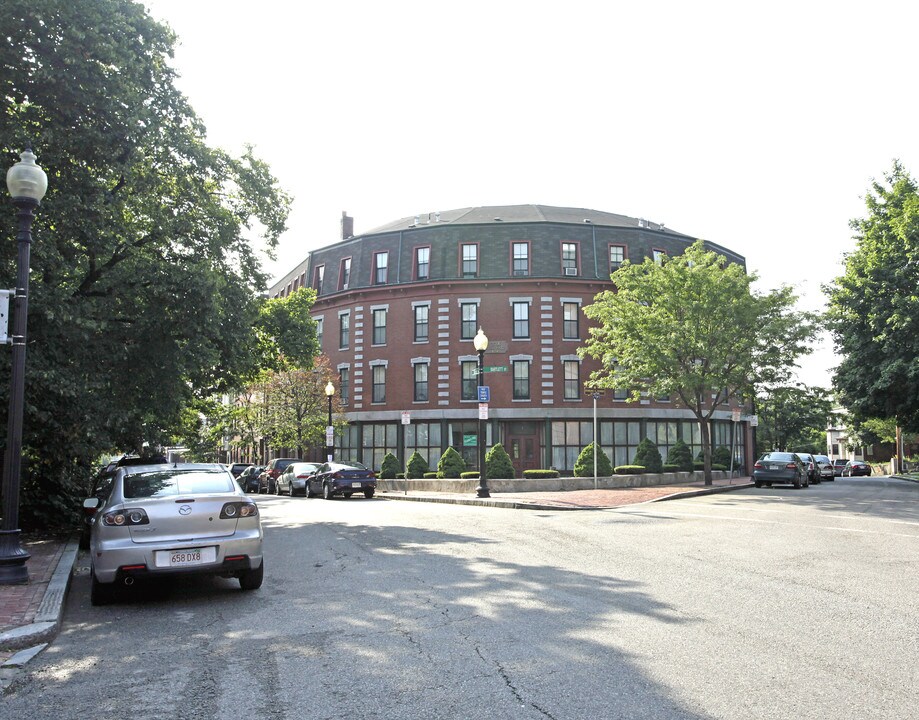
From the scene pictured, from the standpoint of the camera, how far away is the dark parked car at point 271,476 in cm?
3709

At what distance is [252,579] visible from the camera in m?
8.70

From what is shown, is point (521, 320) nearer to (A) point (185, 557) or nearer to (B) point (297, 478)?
(B) point (297, 478)

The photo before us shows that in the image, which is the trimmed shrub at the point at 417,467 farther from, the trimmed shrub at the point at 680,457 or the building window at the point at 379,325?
the trimmed shrub at the point at 680,457

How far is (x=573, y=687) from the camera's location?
494 centimetres

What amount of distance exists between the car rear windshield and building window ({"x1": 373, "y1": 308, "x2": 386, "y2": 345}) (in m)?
34.7

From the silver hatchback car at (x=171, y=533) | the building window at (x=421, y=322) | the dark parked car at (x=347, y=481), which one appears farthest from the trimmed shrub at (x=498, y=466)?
the silver hatchback car at (x=171, y=533)

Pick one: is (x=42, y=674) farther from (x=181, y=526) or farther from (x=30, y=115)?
(x=30, y=115)

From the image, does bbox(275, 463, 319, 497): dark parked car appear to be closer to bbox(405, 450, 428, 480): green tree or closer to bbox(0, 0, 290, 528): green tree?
bbox(405, 450, 428, 480): green tree

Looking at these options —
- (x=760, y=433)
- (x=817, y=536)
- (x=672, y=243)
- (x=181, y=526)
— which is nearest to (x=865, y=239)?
(x=672, y=243)

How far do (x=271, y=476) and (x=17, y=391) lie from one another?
2884cm

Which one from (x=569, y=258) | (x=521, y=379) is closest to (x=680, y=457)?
(x=521, y=379)

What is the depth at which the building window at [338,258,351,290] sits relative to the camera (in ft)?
149

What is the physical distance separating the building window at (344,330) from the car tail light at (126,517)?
37.1 meters

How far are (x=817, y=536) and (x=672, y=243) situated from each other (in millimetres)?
32953
